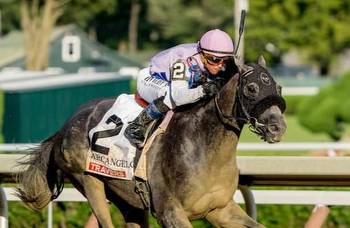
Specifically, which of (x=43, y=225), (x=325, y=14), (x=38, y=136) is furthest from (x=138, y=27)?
(x=43, y=225)

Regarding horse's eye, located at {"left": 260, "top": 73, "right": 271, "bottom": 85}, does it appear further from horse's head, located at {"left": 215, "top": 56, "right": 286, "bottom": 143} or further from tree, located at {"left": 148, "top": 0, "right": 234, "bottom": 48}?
tree, located at {"left": 148, "top": 0, "right": 234, "bottom": 48}

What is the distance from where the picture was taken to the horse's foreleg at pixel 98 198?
19.9 feet

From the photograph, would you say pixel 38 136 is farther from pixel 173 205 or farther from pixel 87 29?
pixel 87 29

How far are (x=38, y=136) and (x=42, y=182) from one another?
37.0 feet

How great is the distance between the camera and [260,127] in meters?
5.09

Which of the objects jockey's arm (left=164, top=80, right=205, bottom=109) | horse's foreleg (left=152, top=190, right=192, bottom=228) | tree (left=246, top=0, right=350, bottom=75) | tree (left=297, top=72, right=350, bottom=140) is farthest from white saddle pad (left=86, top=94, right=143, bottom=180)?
tree (left=246, top=0, right=350, bottom=75)

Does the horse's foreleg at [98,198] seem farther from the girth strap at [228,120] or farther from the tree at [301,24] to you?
the tree at [301,24]

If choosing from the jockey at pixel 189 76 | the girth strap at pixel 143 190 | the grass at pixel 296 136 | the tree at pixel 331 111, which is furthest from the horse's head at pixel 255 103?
the grass at pixel 296 136

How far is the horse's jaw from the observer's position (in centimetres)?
504

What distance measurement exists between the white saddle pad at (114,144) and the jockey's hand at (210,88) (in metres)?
0.50

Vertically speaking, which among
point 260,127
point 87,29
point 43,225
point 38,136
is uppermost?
point 260,127

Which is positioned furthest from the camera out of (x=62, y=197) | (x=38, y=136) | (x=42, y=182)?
(x=38, y=136)

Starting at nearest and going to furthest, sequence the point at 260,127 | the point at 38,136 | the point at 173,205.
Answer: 1. the point at 260,127
2. the point at 173,205
3. the point at 38,136

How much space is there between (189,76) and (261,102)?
45 centimetres
